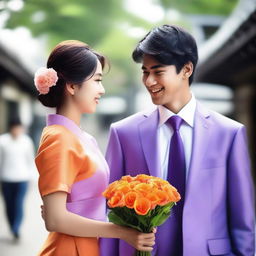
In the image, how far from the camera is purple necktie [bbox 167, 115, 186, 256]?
236cm

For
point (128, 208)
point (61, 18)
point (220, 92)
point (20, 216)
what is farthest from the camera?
point (220, 92)

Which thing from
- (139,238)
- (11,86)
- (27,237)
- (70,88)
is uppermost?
(11,86)

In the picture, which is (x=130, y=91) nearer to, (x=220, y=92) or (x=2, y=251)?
(x=220, y=92)

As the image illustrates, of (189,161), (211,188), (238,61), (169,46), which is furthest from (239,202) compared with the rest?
(238,61)

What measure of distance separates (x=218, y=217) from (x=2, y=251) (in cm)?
443

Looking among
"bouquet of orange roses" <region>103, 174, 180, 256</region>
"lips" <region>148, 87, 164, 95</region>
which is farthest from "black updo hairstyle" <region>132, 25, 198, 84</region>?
"bouquet of orange roses" <region>103, 174, 180, 256</region>

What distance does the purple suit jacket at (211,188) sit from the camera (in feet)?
7.68

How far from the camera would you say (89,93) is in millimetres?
2277

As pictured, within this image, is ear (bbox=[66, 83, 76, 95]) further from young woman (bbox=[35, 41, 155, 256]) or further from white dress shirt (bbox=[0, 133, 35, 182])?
white dress shirt (bbox=[0, 133, 35, 182])

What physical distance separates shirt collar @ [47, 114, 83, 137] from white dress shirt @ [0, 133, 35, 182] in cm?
503

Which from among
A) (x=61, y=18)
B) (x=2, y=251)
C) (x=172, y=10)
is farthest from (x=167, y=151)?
(x=172, y=10)

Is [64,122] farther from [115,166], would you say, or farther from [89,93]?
[115,166]

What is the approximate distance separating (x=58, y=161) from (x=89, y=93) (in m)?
0.37

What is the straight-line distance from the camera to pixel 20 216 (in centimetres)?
707
